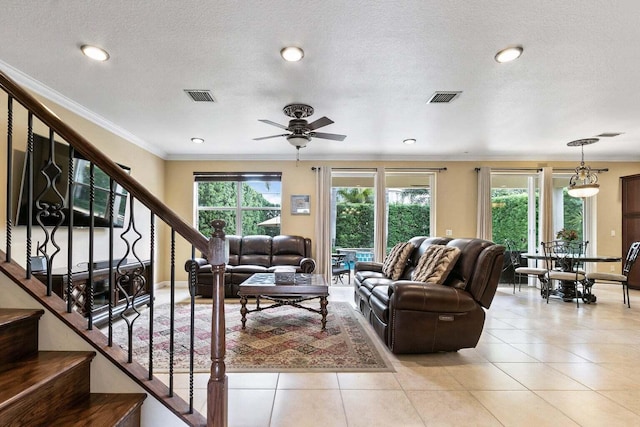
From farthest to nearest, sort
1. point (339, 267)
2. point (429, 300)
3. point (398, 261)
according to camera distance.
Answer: point (339, 267)
point (398, 261)
point (429, 300)

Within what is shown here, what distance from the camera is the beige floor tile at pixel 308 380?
2.27 m

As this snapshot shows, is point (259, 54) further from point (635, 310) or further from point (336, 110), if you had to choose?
point (635, 310)

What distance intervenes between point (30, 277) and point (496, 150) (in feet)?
21.5

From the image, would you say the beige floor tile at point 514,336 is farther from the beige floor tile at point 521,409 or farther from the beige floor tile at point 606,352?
the beige floor tile at point 521,409

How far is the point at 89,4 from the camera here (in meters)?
2.04

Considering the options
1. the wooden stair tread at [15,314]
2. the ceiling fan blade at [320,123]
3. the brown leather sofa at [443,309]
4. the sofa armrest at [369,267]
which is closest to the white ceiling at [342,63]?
the ceiling fan blade at [320,123]

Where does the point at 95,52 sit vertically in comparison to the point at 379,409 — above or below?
above

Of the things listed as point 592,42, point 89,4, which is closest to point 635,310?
point 592,42

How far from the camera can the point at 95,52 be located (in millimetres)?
2580

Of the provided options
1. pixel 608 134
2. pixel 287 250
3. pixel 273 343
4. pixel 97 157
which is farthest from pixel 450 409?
pixel 608 134

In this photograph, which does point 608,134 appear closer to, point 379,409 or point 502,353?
point 502,353

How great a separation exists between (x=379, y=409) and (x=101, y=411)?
151 centimetres

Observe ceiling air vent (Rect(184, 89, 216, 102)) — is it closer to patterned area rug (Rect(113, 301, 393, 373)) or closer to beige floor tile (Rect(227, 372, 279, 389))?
patterned area rug (Rect(113, 301, 393, 373))

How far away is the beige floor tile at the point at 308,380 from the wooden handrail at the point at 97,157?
1369 millimetres
